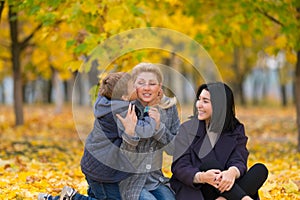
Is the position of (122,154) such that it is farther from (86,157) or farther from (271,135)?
(271,135)

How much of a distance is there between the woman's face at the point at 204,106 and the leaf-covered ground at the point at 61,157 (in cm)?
58

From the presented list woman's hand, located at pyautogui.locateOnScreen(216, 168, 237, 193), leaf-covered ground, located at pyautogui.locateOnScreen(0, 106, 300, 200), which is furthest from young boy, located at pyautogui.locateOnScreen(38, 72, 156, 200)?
leaf-covered ground, located at pyautogui.locateOnScreen(0, 106, 300, 200)

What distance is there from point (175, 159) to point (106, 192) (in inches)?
27.2

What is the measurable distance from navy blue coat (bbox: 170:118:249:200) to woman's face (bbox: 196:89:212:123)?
2.9 inches

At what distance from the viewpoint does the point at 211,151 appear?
4773 mm

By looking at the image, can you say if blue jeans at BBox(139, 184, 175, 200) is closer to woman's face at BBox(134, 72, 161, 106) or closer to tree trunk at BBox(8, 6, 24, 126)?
woman's face at BBox(134, 72, 161, 106)

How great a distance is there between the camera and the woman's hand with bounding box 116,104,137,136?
4535 mm

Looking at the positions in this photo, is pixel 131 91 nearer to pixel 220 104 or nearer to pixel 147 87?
pixel 147 87

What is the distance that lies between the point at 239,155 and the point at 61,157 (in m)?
5.40

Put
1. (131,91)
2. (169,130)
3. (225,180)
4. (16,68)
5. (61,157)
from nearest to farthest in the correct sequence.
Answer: (225,180), (131,91), (169,130), (61,157), (16,68)

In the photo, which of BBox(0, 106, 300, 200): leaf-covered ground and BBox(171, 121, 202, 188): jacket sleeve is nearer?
BBox(171, 121, 202, 188): jacket sleeve

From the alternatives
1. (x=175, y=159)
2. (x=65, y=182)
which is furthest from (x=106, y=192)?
(x=65, y=182)

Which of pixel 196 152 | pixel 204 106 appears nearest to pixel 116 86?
pixel 204 106

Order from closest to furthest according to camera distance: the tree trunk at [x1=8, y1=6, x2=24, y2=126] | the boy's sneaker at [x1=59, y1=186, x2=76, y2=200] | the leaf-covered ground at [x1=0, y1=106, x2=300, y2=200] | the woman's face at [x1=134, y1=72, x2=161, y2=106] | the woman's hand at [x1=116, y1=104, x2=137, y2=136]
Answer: the woman's hand at [x1=116, y1=104, x2=137, y2=136] → the woman's face at [x1=134, y1=72, x2=161, y2=106] → the boy's sneaker at [x1=59, y1=186, x2=76, y2=200] → the leaf-covered ground at [x1=0, y1=106, x2=300, y2=200] → the tree trunk at [x1=8, y1=6, x2=24, y2=126]
